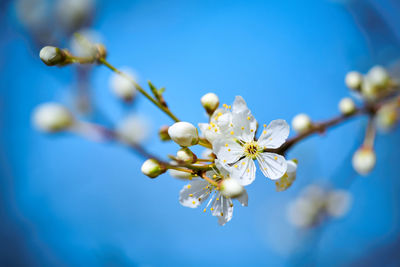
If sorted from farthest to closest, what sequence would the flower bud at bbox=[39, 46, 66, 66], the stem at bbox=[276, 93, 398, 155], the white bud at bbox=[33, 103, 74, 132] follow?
the white bud at bbox=[33, 103, 74, 132], the stem at bbox=[276, 93, 398, 155], the flower bud at bbox=[39, 46, 66, 66]

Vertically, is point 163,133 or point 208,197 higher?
point 163,133

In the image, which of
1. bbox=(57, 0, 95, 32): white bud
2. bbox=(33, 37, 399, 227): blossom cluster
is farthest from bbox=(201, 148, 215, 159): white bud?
bbox=(57, 0, 95, 32): white bud

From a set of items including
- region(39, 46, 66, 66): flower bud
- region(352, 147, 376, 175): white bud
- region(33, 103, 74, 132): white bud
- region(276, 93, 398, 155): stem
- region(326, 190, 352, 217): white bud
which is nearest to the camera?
region(39, 46, 66, 66): flower bud

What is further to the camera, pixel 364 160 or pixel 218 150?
pixel 364 160

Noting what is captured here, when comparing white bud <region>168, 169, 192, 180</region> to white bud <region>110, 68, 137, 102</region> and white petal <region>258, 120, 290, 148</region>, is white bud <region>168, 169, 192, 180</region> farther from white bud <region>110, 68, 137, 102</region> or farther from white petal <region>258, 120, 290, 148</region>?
white bud <region>110, 68, 137, 102</region>

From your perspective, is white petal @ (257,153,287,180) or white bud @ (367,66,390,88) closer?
white petal @ (257,153,287,180)

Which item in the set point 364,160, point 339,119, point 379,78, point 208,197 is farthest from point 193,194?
point 379,78

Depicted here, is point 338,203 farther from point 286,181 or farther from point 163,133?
point 163,133
